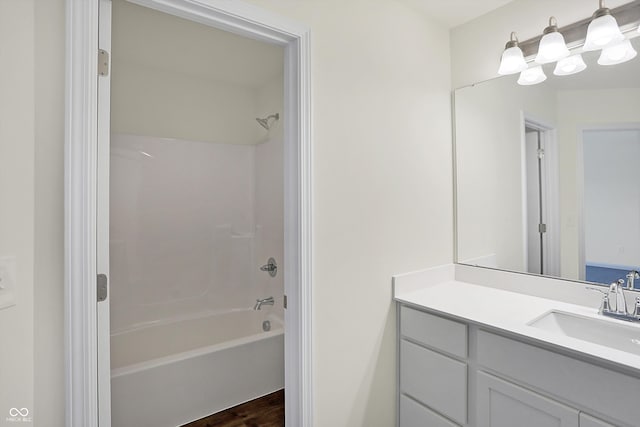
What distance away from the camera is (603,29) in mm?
1427

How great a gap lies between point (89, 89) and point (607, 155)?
85.5 inches

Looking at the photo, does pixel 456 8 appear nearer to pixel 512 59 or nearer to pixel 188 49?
pixel 512 59

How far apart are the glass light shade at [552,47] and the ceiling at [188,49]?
1416 mm

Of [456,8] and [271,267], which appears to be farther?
[271,267]

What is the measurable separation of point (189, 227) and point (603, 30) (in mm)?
2907

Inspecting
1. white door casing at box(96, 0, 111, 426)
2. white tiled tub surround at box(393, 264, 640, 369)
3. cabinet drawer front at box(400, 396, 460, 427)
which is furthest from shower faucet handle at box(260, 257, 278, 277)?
white door casing at box(96, 0, 111, 426)

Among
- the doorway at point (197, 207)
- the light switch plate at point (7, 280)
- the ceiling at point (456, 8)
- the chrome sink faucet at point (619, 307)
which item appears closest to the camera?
the light switch plate at point (7, 280)

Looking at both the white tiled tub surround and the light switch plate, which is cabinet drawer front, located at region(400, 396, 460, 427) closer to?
the white tiled tub surround

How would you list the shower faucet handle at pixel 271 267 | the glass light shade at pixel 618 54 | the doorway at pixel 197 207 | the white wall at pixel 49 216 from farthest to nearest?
the shower faucet handle at pixel 271 267, the doorway at pixel 197 207, the glass light shade at pixel 618 54, the white wall at pixel 49 216

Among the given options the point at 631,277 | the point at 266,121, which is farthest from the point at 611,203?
the point at 266,121

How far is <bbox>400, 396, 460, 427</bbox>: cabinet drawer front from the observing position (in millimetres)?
1507

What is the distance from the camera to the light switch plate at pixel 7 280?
31.0 inches

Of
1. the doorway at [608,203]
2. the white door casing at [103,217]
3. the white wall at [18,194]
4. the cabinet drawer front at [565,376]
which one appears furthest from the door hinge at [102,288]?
the doorway at [608,203]

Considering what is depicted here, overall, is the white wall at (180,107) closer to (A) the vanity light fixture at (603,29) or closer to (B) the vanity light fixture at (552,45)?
(B) the vanity light fixture at (552,45)
